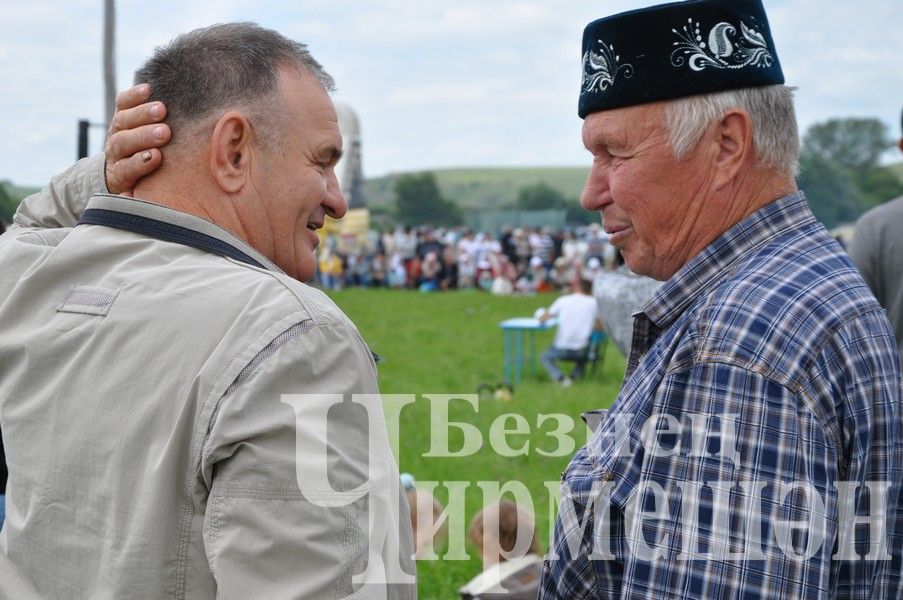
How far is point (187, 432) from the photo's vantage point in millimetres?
1326

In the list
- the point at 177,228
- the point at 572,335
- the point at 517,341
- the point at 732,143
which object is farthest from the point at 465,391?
the point at 177,228

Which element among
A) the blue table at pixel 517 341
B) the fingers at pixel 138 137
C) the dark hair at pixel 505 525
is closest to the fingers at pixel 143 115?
the fingers at pixel 138 137

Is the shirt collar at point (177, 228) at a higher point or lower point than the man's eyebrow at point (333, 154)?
lower

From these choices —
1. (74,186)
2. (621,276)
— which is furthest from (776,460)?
(621,276)

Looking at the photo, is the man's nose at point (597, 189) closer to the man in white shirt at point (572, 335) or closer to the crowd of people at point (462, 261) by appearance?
the man in white shirt at point (572, 335)

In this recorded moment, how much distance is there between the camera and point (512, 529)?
171 inches

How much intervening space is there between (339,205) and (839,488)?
98 centimetres

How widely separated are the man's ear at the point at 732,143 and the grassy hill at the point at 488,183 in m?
66.1

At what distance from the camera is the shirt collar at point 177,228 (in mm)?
1500

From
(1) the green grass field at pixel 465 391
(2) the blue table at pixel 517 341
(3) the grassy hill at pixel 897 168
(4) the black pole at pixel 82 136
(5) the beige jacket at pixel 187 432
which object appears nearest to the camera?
(5) the beige jacket at pixel 187 432

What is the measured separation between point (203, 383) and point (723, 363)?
2.57 ft

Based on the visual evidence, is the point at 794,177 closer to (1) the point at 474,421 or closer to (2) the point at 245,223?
(2) the point at 245,223

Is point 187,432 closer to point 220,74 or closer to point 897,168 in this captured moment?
point 220,74

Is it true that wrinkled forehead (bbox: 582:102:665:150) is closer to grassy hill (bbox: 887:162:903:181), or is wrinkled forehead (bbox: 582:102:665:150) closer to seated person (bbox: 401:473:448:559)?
seated person (bbox: 401:473:448:559)
